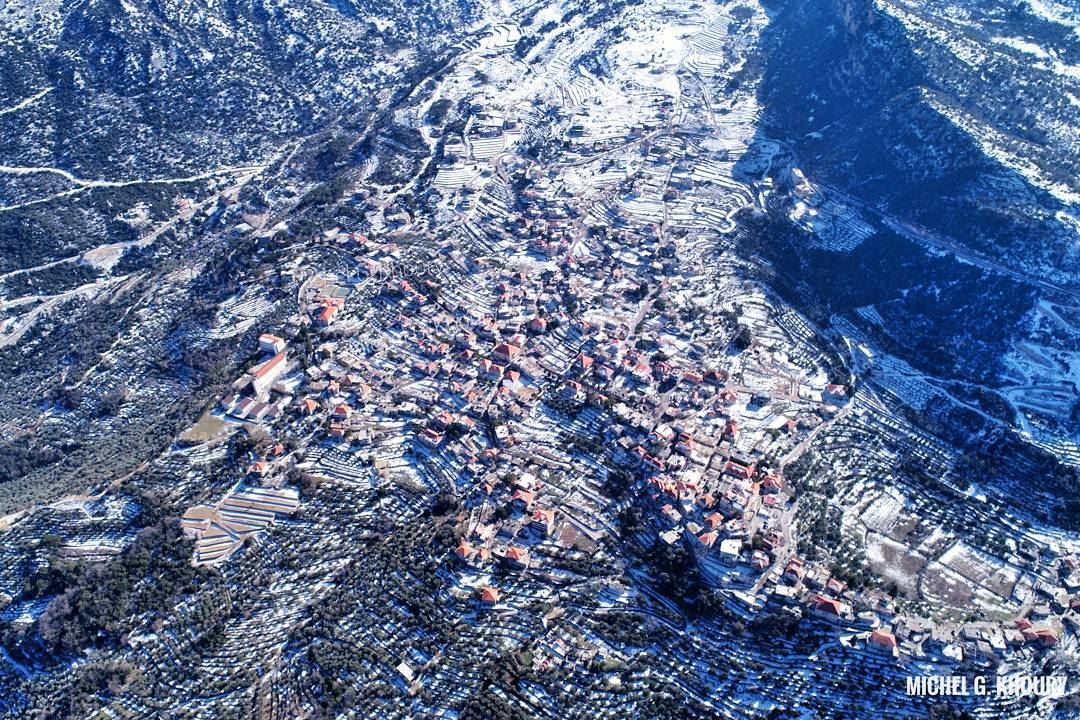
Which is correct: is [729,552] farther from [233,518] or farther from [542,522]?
[233,518]

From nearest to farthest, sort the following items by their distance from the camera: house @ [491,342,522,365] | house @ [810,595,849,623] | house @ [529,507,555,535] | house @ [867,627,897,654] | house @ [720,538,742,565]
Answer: house @ [867,627,897,654]
house @ [810,595,849,623]
house @ [720,538,742,565]
house @ [529,507,555,535]
house @ [491,342,522,365]

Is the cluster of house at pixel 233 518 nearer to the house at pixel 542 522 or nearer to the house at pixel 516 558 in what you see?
the house at pixel 516 558

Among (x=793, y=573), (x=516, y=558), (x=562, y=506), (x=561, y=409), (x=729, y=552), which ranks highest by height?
(x=561, y=409)

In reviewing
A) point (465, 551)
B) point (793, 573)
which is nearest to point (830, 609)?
point (793, 573)

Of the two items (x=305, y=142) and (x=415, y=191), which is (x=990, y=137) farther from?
(x=305, y=142)

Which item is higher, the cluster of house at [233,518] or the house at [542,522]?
the cluster of house at [233,518]

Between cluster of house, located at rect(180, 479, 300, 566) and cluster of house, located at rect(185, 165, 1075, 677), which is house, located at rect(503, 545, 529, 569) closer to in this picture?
cluster of house, located at rect(185, 165, 1075, 677)

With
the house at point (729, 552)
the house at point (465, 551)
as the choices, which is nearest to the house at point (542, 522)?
the house at point (465, 551)

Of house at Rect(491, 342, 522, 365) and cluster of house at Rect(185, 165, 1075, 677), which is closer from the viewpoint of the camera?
cluster of house at Rect(185, 165, 1075, 677)

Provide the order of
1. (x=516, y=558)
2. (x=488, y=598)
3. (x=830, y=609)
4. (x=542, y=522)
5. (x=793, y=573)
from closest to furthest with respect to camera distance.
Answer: (x=830, y=609) → (x=488, y=598) → (x=793, y=573) → (x=516, y=558) → (x=542, y=522)

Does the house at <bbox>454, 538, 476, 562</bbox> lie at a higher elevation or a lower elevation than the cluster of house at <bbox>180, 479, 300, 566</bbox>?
lower

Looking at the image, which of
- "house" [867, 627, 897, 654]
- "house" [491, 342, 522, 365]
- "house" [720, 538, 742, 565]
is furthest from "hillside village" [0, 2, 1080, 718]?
"house" [491, 342, 522, 365]
